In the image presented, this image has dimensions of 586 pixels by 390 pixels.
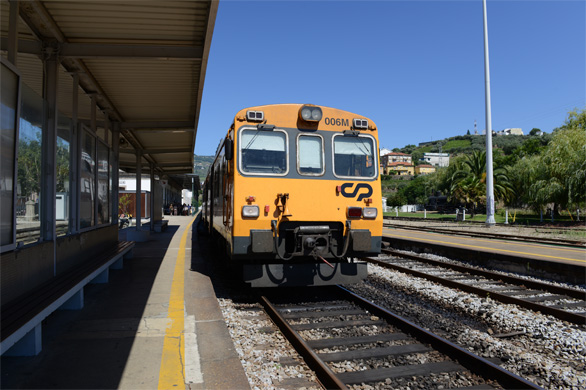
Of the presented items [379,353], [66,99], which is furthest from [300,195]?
[66,99]

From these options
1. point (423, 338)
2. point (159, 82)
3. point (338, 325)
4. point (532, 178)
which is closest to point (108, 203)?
point (159, 82)

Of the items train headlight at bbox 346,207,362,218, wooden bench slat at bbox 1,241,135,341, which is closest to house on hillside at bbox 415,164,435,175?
train headlight at bbox 346,207,362,218

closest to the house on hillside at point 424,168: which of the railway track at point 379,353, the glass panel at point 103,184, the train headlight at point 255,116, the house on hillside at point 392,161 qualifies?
the house on hillside at point 392,161

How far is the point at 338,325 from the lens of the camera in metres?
5.54

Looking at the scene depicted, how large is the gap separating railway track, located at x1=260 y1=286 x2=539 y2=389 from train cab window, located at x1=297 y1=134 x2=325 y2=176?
2210 mm

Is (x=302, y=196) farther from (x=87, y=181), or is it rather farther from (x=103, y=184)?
(x=103, y=184)

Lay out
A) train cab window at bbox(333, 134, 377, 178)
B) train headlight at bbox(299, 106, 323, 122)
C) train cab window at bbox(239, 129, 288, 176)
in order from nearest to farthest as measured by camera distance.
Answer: train cab window at bbox(239, 129, 288, 176), train headlight at bbox(299, 106, 323, 122), train cab window at bbox(333, 134, 377, 178)

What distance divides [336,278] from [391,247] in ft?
31.7

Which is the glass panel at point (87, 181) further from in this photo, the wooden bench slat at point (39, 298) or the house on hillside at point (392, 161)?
the house on hillside at point (392, 161)

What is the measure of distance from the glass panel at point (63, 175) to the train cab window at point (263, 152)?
2.57 m

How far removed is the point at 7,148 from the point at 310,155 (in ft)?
13.6

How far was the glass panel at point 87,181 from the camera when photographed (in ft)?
23.3

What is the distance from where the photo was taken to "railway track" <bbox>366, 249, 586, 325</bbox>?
633 cm

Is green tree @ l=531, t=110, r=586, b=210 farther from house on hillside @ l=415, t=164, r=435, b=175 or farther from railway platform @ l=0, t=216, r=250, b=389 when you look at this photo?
house on hillside @ l=415, t=164, r=435, b=175
